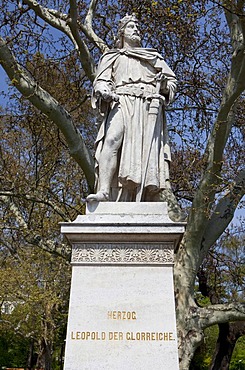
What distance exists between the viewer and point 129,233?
19.8ft

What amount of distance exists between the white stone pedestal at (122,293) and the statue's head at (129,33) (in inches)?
108

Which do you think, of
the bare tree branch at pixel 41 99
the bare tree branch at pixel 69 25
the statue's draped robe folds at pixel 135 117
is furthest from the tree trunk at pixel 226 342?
the statue's draped robe folds at pixel 135 117

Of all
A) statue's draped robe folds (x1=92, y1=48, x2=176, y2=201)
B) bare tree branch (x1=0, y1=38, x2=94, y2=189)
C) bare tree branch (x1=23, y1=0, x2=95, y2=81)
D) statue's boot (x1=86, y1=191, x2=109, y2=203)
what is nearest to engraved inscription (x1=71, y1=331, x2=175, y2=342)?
statue's boot (x1=86, y1=191, x2=109, y2=203)

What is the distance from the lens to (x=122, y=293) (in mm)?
5941

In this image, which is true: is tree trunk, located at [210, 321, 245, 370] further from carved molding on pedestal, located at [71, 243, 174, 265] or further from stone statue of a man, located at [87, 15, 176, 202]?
carved molding on pedestal, located at [71, 243, 174, 265]

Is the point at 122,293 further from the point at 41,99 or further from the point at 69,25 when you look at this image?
the point at 69,25

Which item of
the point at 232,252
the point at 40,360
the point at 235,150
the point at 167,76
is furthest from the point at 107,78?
the point at 40,360

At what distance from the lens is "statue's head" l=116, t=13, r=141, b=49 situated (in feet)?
25.0

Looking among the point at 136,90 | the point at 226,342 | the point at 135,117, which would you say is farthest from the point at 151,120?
the point at 226,342

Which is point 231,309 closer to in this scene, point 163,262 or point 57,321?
point 163,262

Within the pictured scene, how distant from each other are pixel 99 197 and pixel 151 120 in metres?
1.28

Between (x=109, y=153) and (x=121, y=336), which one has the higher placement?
(x=109, y=153)

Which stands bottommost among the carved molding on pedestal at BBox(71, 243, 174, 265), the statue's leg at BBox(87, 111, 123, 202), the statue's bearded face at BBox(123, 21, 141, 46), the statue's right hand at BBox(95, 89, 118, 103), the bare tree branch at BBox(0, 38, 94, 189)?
the carved molding on pedestal at BBox(71, 243, 174, 265)

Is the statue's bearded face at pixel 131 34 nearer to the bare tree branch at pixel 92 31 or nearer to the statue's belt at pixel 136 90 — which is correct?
the statue's belt at pixel 136 90
